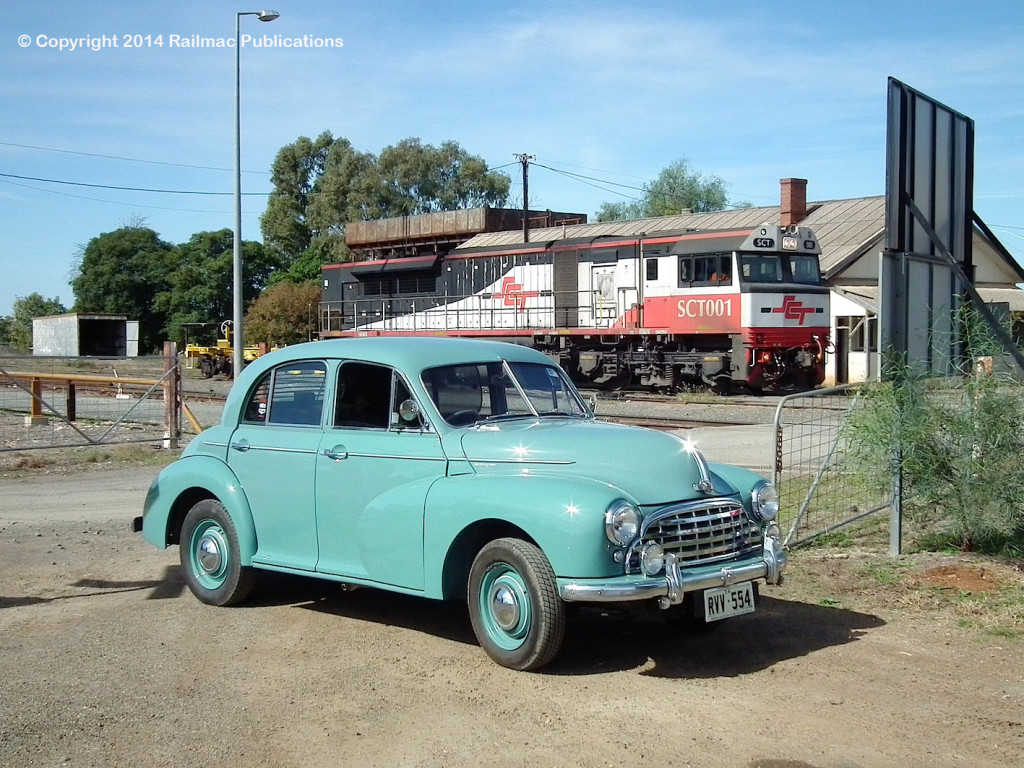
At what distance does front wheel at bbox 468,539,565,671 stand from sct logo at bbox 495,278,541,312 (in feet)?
79.5

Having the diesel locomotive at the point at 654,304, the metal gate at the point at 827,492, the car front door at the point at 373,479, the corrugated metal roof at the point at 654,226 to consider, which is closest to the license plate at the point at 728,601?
the car front door at the point at 373,479

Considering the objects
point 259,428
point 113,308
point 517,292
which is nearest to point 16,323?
point 113,308

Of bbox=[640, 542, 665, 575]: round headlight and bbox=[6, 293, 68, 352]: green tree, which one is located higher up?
bbox=[6, 293, 68, 352]: green tree

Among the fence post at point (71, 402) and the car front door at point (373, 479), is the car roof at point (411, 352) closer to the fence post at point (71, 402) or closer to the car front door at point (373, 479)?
the car front door at point (373, 479)

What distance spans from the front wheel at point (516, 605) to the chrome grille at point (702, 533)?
48cm

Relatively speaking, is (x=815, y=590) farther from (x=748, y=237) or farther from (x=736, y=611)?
(x=748, y=237)

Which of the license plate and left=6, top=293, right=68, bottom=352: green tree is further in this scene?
left=6, top=293, right=68, bottom=352: green tree

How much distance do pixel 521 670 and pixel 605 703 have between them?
0.59 metres

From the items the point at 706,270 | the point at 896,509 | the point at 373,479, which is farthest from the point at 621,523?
the point at 706,270

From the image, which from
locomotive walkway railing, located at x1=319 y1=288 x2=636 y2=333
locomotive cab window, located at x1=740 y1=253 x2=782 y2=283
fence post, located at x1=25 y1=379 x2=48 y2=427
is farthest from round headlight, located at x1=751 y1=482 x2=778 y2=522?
locomotive walkway railing, located at x1=319 y1=288 x2=636 y2=333

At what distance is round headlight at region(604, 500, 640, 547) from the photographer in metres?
5.18

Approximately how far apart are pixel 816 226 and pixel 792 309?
13.4m

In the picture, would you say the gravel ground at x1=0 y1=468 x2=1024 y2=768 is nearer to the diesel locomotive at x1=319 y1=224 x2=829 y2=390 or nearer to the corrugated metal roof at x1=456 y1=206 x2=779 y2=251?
the diesel locomotive at x1=319 y1=224 x2=829 y2=390

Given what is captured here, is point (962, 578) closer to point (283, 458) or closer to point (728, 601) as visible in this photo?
point (728, 601)
